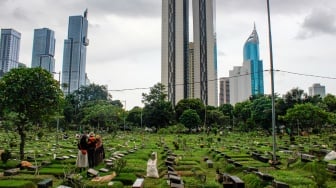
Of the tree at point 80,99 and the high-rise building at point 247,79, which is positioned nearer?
the high-rise building at point 247,79

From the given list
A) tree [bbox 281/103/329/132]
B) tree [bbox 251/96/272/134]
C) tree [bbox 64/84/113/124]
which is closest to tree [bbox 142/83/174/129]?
tree [bbox 64/84/113/124]

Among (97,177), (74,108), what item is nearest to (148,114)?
(74,108)

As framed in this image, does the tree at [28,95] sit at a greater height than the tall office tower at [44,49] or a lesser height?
lesser

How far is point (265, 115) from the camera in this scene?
43.1 metres

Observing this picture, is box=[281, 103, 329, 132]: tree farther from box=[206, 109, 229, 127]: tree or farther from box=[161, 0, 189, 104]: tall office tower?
box=[161, 0, 189, 104]: tall office tower

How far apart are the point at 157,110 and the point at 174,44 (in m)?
22.5

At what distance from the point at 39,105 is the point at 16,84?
1.38m

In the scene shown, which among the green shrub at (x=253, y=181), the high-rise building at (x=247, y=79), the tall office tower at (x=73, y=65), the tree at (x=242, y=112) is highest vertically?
the high-rise building at (x=247, y=79)

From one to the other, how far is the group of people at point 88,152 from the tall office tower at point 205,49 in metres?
58.7

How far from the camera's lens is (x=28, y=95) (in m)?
14.6

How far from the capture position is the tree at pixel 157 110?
57.8 m

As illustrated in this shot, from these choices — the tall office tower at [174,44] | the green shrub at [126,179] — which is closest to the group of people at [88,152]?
the green shrub at [126,179]

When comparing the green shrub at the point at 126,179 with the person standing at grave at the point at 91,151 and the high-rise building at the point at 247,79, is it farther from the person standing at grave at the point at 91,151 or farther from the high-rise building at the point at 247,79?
the high-rise building at the point at 247,79

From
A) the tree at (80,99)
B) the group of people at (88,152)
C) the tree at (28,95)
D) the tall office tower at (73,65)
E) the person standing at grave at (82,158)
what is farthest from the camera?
the tree at (80,99)
